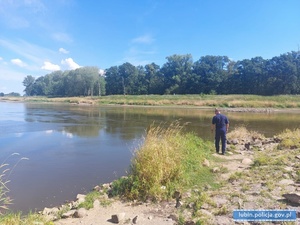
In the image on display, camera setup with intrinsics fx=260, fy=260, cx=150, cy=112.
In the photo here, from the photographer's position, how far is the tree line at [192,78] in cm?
8175

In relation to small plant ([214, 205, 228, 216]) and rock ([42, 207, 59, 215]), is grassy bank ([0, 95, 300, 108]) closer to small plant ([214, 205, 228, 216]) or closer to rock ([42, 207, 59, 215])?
small plant ([214, 205, 228, 216])

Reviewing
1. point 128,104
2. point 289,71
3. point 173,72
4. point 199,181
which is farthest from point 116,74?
point 199,181

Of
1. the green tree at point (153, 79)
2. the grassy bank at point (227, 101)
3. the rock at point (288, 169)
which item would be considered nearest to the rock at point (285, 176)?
the rock at point (288, 169)

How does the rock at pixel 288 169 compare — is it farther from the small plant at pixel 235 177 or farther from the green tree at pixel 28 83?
the green tree at pixel 28 83

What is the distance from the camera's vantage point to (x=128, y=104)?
74.5 meters

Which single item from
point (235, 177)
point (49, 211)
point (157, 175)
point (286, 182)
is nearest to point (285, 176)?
point (286, 182)

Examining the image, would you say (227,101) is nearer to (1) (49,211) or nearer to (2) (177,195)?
(2) (177,195)

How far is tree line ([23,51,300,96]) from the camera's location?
8175 centimetres

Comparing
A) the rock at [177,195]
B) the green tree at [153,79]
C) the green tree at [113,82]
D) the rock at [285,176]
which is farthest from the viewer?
the green tree at [113,82]

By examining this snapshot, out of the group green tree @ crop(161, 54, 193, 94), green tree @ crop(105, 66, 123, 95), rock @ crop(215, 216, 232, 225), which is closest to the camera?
rock @ crop(215, 216, 232, 225)

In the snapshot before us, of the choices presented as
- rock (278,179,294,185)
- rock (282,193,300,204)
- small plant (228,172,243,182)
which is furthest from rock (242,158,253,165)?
rock (282,193,300,204)

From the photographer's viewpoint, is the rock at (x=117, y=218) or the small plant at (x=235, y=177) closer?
the rock at (x=117, y=218)

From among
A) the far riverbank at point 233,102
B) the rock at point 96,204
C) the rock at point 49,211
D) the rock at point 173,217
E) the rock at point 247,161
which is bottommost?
the rock at point 49,211

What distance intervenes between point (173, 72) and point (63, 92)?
2376 inches
